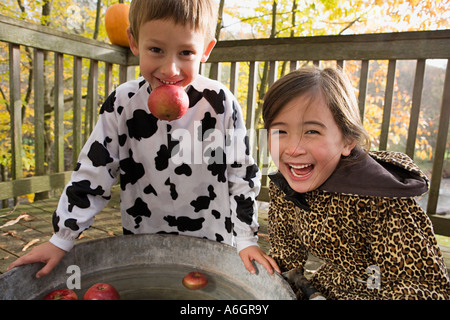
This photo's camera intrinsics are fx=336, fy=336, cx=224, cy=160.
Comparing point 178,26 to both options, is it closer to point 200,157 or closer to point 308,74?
point 308,74

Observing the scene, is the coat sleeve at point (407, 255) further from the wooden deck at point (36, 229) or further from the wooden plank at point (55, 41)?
the wooden plank at point (55, 41)

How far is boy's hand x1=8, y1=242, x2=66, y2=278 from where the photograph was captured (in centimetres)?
102

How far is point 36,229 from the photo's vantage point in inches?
86.5

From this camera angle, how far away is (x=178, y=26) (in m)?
1.15

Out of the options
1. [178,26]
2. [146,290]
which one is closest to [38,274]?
[146,290]

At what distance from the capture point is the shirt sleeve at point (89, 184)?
1203 millimetres

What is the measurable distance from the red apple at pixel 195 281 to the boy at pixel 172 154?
→ 153 millimetres

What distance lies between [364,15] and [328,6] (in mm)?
1140

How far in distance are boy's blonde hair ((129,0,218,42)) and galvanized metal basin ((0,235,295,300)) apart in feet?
2.48

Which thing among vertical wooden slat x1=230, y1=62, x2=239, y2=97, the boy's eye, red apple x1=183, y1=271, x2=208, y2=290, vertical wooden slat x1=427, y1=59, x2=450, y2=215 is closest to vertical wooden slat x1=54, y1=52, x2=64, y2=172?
vertical wooden slat x1=230, y1=62, x2=239, y2=97

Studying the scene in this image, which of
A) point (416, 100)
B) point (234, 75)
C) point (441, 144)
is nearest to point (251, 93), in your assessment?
point (234, 75)

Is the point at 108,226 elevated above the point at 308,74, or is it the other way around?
the point at 308,74

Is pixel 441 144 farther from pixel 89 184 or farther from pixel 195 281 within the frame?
pixel 89 184

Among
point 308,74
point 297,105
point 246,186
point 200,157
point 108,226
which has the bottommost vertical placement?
point 108,226
